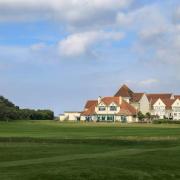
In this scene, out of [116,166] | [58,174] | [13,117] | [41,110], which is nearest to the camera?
[58,174]

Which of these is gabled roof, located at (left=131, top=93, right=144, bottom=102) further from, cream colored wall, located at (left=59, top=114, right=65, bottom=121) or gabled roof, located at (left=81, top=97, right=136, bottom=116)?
cream colored wall, located at (left=59, top=114, right=65, bottom=121)

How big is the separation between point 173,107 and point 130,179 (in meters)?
179

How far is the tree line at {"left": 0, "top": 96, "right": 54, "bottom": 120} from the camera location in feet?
488

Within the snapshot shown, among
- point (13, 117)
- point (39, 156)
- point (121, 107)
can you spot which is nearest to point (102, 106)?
point (121, 107)

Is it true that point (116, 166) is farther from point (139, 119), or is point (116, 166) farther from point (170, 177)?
point (139, 119)

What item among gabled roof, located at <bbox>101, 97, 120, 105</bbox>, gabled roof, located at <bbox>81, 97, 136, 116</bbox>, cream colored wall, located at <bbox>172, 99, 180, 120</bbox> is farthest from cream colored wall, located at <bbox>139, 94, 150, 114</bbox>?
gabled roof, located at <bbox>101, 97, 120, 105</bbox>

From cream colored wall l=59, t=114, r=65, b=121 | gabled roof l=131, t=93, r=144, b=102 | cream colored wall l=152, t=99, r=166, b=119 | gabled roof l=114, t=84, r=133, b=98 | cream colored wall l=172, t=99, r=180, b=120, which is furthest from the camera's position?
Result: cream colored wall l=152, t=99, r=166, b=119

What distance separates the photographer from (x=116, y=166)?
2106cm

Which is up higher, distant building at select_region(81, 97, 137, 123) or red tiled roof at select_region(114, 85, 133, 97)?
red tiled roof at select_region(114, 85, 133, 97)

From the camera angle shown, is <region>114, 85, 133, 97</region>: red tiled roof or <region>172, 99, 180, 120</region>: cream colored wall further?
<region>172, 99, 180, 120</region>: cream colored wall

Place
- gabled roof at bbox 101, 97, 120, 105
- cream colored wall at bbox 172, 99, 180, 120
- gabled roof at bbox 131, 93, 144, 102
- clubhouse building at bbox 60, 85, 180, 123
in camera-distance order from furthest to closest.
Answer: cream colored wall at bbox 172, 99, 180, 120 < gabled roof at bbox 131, 93, 144, 102 < gabled roof at bbox 101, 97, 120, 105 < clubhouse building at bbox 60, 85, 180, 123

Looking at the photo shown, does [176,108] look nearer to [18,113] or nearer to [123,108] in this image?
[123,108]

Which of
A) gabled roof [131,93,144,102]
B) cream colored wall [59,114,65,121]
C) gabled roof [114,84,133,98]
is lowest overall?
cream colored wall [59,114,65,121]

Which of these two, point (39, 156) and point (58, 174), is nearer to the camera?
point (58, 174)
